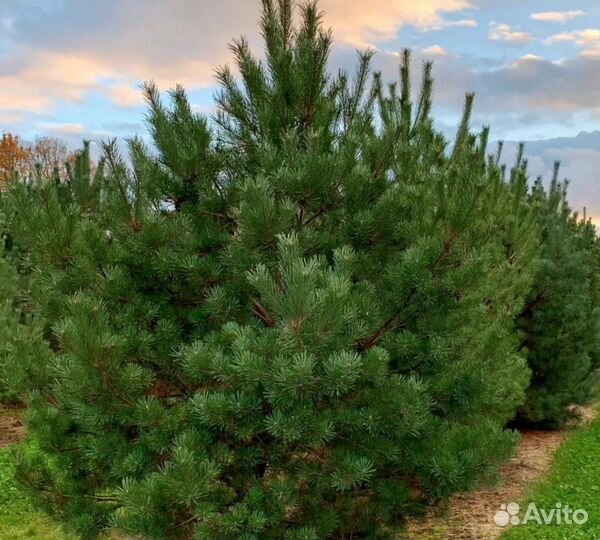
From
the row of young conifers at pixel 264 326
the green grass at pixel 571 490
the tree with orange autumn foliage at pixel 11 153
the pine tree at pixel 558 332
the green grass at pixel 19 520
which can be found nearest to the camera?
the row of young conifers at pixel 264 326

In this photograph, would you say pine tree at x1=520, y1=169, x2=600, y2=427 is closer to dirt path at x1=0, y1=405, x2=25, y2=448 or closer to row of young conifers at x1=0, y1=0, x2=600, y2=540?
row of young conifers at x1=0, y1=0, x2=600, y2=540

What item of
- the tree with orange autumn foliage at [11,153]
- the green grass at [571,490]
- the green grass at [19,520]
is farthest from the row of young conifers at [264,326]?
the tree with orange autumn foliage at [11,153]

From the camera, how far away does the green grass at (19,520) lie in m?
7.06

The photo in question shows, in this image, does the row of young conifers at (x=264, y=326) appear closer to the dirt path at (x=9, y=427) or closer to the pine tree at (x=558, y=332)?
the pine tree at (x=558, y=332)

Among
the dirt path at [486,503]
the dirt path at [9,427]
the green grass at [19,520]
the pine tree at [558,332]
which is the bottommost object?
the dirt path at [9,427]

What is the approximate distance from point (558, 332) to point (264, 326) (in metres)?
9.29

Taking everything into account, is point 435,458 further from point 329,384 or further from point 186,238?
point 186,238

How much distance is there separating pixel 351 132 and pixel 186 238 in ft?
4.27

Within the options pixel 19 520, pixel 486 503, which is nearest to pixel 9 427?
pixel 19 520

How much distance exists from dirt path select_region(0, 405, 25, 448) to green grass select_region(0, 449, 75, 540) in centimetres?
310

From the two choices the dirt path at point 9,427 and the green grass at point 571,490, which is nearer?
the green grass at point 571,490

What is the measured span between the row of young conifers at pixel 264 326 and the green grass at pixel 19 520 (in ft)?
9.03

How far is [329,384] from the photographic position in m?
3.40

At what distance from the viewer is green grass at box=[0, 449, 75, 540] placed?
23.2 ft
